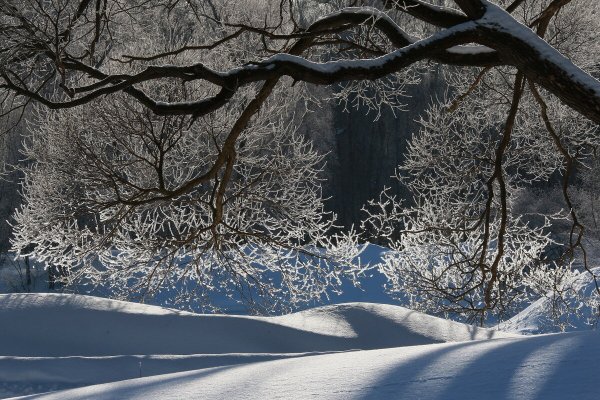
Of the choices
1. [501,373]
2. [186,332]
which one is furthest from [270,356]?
[501,373]

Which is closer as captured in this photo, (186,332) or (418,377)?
(418,377)

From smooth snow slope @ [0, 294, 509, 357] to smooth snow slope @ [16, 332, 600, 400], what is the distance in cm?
211

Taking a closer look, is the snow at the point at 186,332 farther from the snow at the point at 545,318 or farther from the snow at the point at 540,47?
the snow at the point at 545,318

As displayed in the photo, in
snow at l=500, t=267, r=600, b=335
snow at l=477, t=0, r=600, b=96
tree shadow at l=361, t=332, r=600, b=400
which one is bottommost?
tree shadow at l=361, t=332, r=600, b=400

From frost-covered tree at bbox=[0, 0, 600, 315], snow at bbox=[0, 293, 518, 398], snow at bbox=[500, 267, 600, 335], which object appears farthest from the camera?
snow at bbox=[500, 267, 600, 335]

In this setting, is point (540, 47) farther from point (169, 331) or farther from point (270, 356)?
point (169, 331)

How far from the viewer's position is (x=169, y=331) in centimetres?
511

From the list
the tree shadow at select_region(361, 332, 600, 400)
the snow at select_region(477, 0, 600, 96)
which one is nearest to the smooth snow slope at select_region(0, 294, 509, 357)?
the snow at select_region(477, 0, 600, 96)

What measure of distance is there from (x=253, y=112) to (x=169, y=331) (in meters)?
2.17

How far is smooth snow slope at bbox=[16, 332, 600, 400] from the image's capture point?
84.0 inches

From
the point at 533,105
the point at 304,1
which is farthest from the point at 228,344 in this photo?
the point at 304,1

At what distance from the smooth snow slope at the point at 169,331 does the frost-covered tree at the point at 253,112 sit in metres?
1.33

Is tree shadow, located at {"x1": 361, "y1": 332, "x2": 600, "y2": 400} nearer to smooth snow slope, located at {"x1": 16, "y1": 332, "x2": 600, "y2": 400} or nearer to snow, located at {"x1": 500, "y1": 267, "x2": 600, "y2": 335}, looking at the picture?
smooth snow slope, located at {"x1": 16, "y1": 332, "x2": 600, "y2": 400}

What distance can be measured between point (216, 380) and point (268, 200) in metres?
7.39
